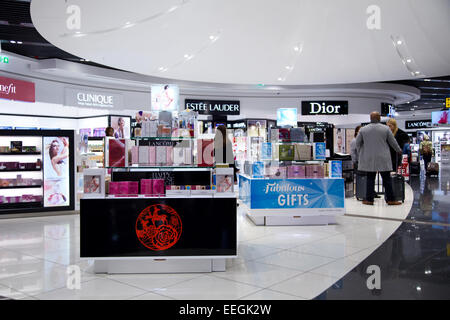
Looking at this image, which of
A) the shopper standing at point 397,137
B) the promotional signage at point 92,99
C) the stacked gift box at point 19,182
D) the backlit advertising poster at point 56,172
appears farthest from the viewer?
the promotional signage at point 92,99

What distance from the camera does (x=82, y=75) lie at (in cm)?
1077

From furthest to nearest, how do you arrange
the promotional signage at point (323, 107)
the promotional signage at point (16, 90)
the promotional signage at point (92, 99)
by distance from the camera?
1. the promotional signage at point (323, 107)
2. the promotional signage at point (92, 99)
3. the promotional signage at point (16, 90)

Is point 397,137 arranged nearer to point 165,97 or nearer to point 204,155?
point 165,97

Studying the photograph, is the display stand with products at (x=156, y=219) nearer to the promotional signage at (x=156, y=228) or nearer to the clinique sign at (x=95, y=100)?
the promotional signage at (x=156, y=228)

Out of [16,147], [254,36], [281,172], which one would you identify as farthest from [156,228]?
[254,36]

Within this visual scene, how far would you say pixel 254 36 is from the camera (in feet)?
26.6

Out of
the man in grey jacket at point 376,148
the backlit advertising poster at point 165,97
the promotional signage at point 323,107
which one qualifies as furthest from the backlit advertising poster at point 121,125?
the man in grey jacket at point 376,148

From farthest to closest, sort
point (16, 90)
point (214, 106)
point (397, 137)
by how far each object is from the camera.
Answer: point (214, 106) < point (16, 90) < point (397, 137)

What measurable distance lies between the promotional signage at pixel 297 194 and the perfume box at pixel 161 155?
2342 millimetres

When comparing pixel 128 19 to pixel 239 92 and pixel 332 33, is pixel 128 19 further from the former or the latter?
pixel 239 92

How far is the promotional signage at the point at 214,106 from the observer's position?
13906 mm

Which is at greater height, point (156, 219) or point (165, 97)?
point (165, 97)

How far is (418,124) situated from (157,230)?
27.4m

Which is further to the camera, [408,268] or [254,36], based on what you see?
[254,36]
